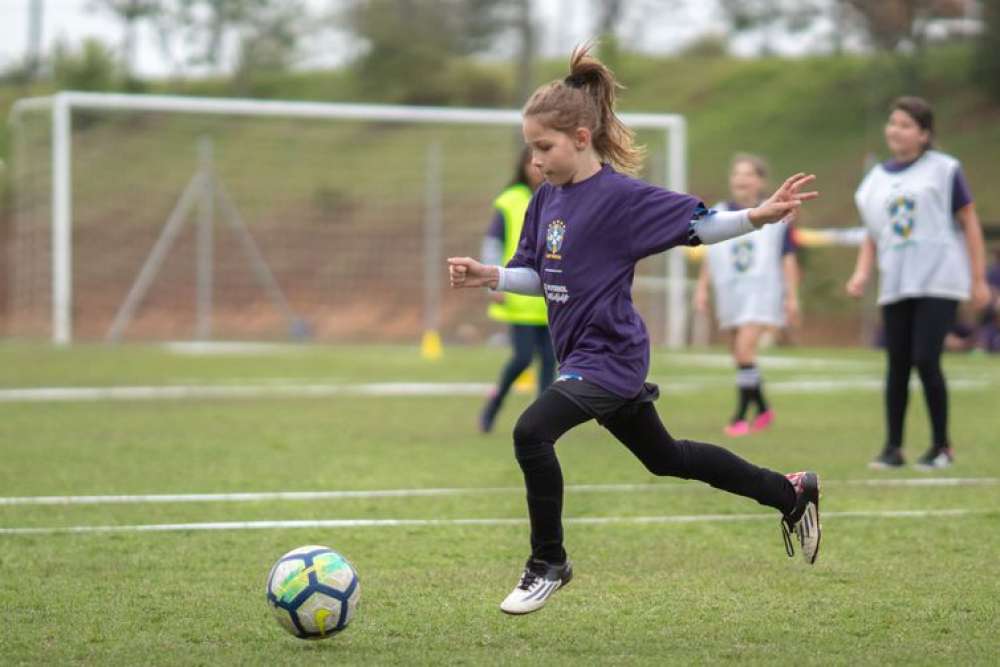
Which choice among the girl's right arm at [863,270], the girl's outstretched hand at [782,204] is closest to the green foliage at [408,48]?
the girl's right arm at [863,270]

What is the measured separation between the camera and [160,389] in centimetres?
1425

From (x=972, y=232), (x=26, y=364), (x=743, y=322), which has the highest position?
(x=972, y=232)

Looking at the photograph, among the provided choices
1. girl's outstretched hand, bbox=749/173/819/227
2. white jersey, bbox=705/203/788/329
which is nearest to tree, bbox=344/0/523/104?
white jersey, bbox=705/203/788/329

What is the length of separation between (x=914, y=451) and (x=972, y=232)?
5.54 feet

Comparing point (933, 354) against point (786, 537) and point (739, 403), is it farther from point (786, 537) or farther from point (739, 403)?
point (786, 537)

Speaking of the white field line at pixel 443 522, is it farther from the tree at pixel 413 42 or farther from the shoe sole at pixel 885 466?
the tree at pixel 413 42

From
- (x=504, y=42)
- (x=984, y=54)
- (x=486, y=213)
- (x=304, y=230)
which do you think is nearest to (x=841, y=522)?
(x=486, y=213)

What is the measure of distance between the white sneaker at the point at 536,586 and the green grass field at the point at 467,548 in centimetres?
7

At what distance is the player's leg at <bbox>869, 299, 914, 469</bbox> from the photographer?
27.4 feet

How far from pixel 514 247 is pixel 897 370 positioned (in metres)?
2.82

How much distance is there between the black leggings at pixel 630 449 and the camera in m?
4.69

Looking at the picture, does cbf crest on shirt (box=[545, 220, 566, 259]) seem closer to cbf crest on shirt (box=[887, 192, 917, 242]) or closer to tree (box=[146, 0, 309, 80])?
cbf crest on shirt (box=[887, 192, 917, 242])

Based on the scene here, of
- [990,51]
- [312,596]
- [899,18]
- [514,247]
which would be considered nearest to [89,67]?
[899,18]

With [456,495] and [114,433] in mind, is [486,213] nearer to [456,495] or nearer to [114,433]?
[114,433]
